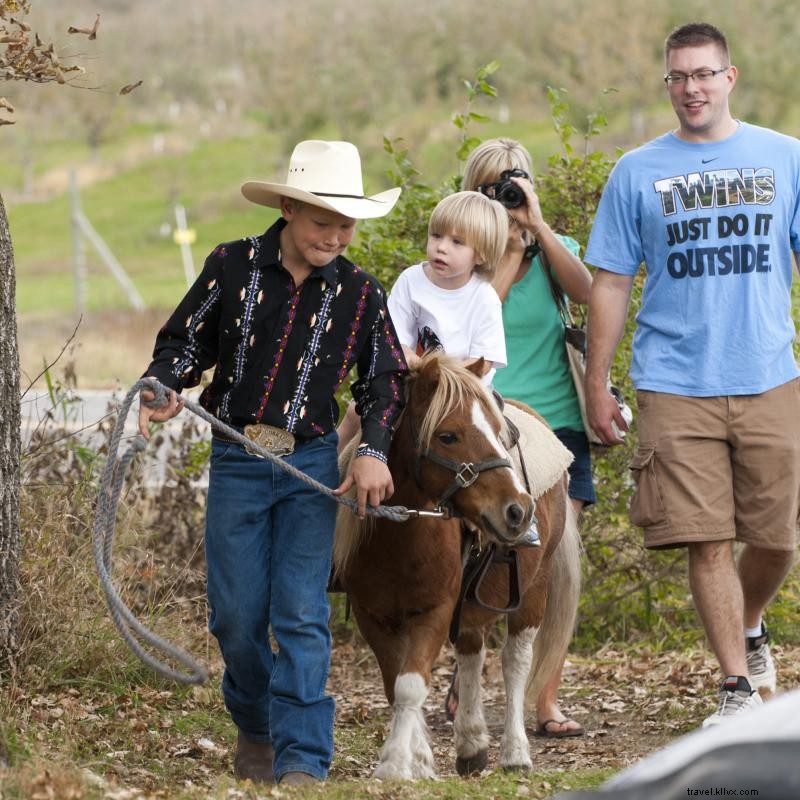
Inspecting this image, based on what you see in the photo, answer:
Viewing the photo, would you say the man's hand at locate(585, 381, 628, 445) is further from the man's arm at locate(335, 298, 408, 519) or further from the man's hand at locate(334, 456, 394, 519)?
the man's hand at locate(334, 456, 394, 519)

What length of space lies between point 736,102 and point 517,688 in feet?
154

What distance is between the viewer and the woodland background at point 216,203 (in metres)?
5.76

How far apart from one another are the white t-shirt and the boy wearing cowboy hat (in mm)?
640

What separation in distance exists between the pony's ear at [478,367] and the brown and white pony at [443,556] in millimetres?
69

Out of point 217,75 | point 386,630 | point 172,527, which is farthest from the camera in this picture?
Answer: point 217,75

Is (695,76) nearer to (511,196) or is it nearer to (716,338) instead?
(511,196)

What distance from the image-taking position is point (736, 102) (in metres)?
49.9

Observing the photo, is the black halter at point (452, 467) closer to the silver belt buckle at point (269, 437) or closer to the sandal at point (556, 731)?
the silver belt buckle at point (269, 437)

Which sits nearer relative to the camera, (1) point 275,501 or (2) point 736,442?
(1) point 275,501

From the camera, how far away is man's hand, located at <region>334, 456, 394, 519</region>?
4895mm

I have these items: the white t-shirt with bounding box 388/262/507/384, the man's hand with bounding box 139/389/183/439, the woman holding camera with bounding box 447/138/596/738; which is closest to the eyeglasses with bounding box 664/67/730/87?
the woman holding camera with bounding box 447/138/596/738

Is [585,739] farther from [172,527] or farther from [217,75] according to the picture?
[217,75]

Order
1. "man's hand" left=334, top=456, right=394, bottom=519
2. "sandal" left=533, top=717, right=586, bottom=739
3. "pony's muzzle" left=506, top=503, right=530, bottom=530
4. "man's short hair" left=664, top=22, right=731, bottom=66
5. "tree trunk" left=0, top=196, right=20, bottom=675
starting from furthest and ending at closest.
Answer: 1. "sandal" left=533, top=717, right=586, bottom=739
2. "man's short hair" left=664, top=22, right=731, bottom=66
3. "tree trunk" left=0, top=196, right=20, bottom=675
4. "man's hand" left=334, top=456, right=394, bottom=519
5. "pony's muzzle" left=506, top=503, right=530, bottom=530

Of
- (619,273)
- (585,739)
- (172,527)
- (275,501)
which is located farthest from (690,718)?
(172,527)
